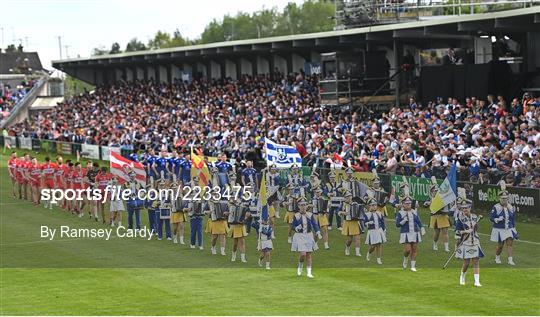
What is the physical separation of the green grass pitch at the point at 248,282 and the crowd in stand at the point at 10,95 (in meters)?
56.6

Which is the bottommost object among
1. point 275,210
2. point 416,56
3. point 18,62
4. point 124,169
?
point 275,210

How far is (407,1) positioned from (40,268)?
29.4m

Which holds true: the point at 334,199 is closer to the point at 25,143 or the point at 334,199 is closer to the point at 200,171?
the point at 200,171

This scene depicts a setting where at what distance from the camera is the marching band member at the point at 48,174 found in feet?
134

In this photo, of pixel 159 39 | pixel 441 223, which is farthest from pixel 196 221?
pixel 159 39

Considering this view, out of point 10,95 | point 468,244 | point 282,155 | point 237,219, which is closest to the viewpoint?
point 468,244

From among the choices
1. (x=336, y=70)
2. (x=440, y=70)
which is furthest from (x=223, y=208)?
(x=336, y=70)

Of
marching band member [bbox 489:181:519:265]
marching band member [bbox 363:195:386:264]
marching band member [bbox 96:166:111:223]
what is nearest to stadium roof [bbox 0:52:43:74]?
marching band member [bbox 96:166:111:223]

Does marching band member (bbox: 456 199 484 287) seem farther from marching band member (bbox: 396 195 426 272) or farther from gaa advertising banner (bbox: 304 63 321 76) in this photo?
gaa advertising banner (bbox: 304 63 321 76)

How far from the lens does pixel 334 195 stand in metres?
32.2

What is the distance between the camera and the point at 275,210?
3506 centimetres

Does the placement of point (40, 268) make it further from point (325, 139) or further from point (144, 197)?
point (325, 139)

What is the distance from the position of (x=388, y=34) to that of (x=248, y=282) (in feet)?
82.9

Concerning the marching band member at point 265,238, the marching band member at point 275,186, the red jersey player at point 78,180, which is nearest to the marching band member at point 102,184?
the red jersey player at point 78,180
